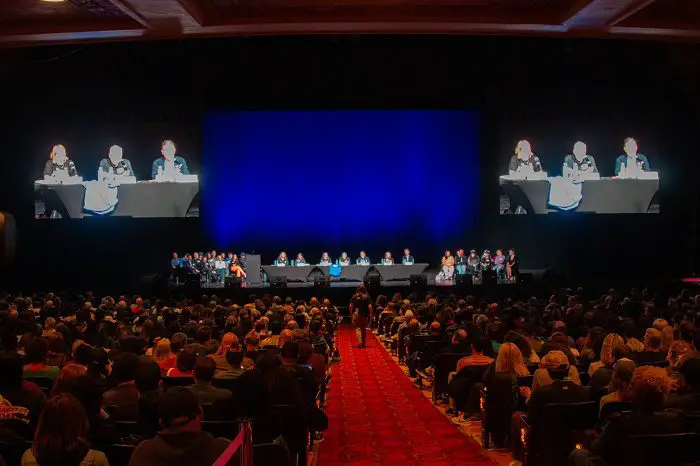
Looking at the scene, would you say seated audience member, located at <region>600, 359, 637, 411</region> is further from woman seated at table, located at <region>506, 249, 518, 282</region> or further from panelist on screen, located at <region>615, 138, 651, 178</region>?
Result: panelist on screen, located at <region>615, 138, 651, 178</region>

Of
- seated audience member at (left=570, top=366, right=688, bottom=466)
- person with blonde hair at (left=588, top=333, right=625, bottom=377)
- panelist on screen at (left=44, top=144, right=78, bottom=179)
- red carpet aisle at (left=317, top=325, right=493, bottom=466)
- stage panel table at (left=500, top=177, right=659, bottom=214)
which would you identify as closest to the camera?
seated audience member at (left=570, top=366, right=688, bottom=466)

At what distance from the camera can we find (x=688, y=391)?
504 centimetres

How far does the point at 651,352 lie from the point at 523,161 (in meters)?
16.7

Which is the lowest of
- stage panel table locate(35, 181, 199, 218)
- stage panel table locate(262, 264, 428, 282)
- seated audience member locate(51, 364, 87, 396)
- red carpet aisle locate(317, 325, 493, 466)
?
red carpet aisle locate(317, 325, 493, 466)

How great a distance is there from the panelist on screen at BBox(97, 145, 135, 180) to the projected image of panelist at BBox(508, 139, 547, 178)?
38.8ft

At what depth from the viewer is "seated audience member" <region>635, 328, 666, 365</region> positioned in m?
7.29

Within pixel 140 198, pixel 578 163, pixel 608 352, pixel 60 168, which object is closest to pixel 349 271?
pixel 140 198

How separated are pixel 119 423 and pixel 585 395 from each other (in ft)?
11.0

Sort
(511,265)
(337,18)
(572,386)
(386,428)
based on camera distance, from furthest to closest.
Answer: (511,265), (337,18), (386,428), (572,386)

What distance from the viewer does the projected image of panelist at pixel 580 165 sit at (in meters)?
23.4

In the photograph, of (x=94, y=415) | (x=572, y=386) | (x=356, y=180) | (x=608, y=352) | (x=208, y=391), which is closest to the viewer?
(x=94, y=415)

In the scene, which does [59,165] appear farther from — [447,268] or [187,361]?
[187,361]

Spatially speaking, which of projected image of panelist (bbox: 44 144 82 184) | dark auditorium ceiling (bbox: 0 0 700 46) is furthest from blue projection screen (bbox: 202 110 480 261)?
dark auditorium ceiling (bbox: 0 0 700 46)

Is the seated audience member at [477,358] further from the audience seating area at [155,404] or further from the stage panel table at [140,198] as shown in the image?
the stage panel table at [140,198]
